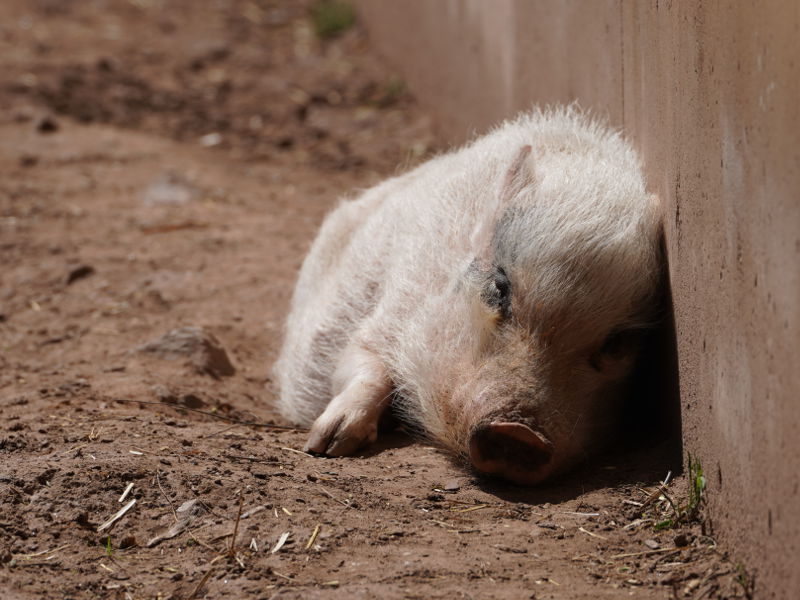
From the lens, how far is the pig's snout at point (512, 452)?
3059 mm

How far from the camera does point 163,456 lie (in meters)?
3.23

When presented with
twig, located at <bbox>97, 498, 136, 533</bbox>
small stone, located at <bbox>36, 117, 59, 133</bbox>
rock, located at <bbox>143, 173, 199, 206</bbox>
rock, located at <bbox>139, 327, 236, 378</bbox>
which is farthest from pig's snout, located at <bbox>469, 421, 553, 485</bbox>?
small stone, located at <bbox>36, 117, 59, 133</bbox>

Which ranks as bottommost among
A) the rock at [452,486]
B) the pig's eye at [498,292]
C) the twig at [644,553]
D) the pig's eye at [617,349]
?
the rock at [452,486]

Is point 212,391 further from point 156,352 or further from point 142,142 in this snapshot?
point 142,142

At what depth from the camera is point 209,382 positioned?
4402 millimetres

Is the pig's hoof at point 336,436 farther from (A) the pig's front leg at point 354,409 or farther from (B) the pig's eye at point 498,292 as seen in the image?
(B) the pig's eye at point 498,292

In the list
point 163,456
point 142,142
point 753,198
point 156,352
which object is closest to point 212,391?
point 156,352

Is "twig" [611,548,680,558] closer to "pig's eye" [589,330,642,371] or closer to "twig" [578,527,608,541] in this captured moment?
"twig" [578,527,608,541]

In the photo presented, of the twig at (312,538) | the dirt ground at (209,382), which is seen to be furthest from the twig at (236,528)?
the twig at (312,538)

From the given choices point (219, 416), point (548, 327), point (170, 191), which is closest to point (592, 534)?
point (548, 327)

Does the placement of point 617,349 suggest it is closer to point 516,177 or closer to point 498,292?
point 498,292

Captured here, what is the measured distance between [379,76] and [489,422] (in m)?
6.54

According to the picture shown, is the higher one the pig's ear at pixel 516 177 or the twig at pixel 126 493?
the pig's ear at pixel 516 177

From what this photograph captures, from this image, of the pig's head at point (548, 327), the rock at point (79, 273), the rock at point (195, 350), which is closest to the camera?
the pig's head at point (548, 327)
